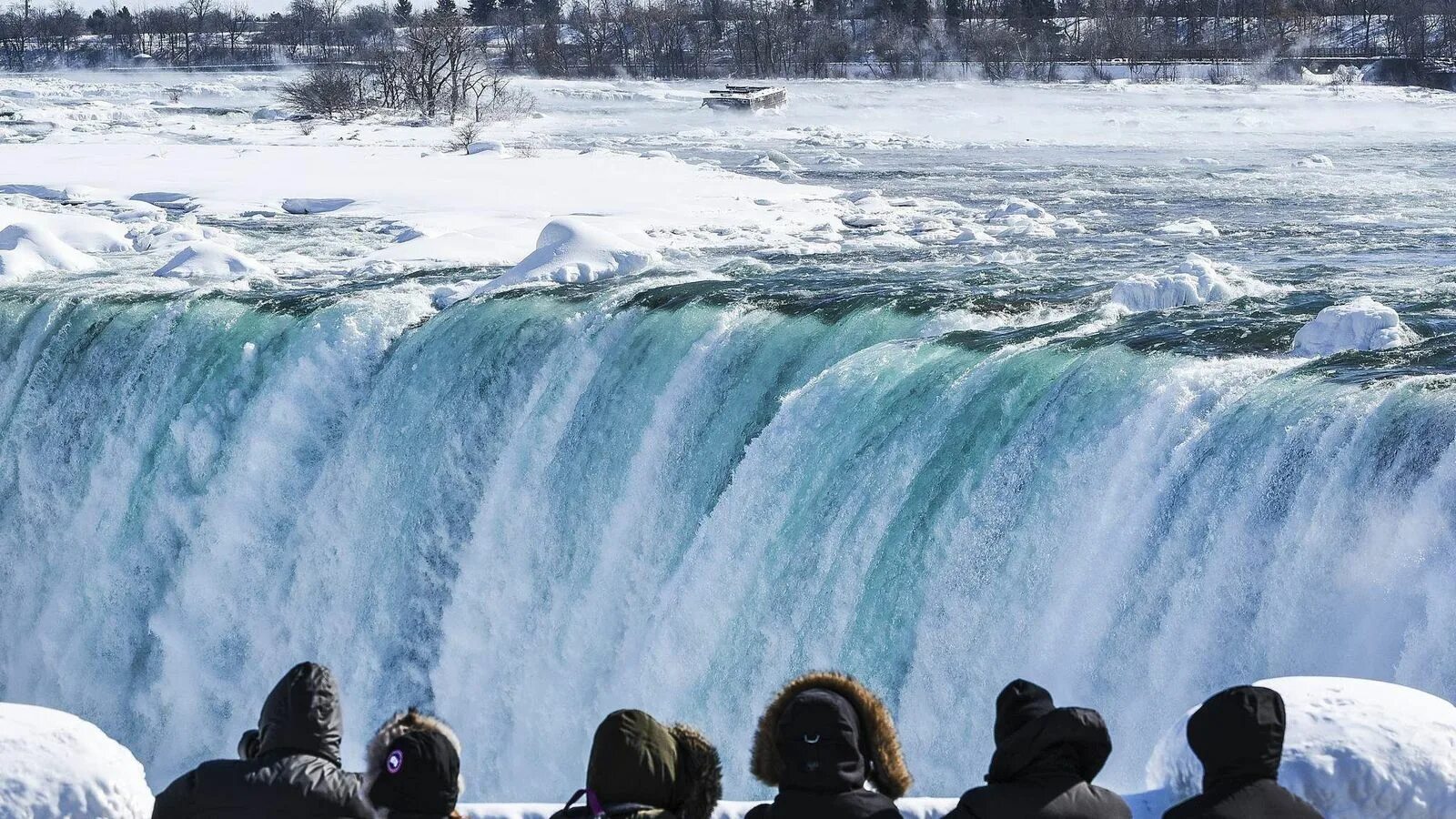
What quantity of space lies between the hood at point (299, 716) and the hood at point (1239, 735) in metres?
2.10

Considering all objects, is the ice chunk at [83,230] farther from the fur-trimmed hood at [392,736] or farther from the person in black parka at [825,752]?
the person in black parka at [825,752]

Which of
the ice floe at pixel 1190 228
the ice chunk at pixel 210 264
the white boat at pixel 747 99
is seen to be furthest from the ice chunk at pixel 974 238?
the white boat at pixel 747 99

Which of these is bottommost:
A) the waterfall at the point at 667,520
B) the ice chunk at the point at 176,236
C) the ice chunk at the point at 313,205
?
the waterfall at the point at 667,520

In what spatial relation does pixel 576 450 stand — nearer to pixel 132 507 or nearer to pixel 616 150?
pixel 132 507

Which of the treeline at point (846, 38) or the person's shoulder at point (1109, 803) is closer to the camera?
the person's shoulder at point (1109, 803)

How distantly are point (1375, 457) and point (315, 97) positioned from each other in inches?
1655

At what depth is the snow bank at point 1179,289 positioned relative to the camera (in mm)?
11758

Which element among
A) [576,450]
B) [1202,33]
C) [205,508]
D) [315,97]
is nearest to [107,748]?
[576,450]

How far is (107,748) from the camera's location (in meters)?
4.59

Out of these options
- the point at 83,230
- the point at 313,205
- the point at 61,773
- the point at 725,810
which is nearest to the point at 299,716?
the point at 61,773

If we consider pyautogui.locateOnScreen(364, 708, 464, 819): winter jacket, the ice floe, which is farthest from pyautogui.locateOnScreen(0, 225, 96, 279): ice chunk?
pyautogui.locateOnScreen(364, 708, 464, 819): winter jacket

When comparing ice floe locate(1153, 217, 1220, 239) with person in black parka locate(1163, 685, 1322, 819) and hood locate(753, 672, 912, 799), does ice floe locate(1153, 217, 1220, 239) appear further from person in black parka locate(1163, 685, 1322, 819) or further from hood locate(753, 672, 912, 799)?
hood locate(753, 672, 912, 799)

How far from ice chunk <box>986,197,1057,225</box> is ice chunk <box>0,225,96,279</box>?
946 cm

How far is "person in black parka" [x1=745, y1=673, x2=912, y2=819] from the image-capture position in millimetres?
3861
